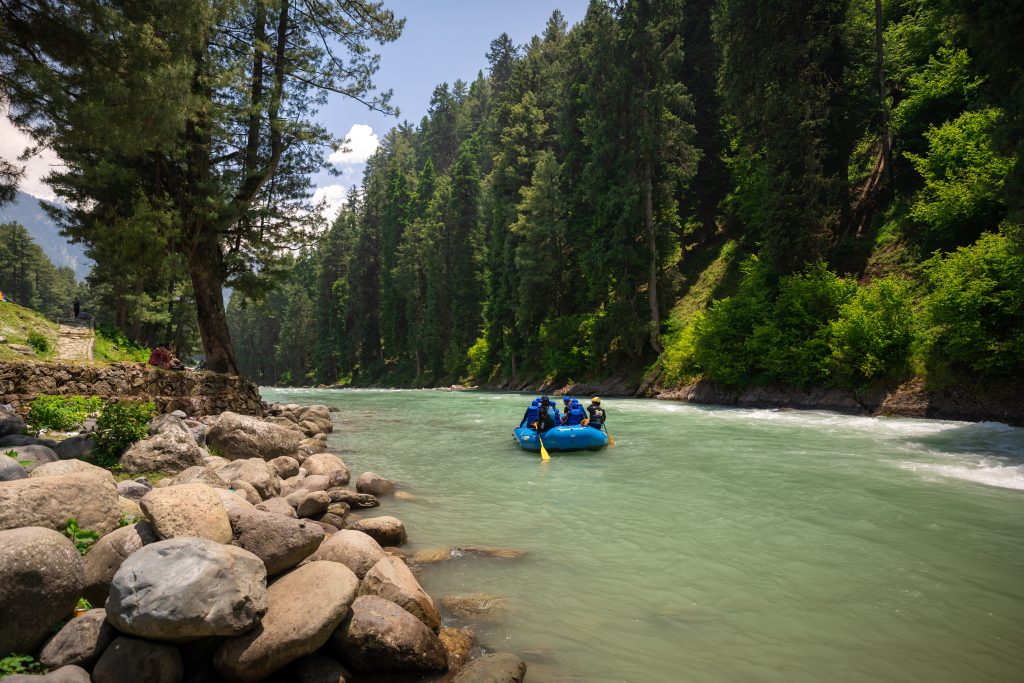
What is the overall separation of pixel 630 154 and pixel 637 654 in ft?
98.7

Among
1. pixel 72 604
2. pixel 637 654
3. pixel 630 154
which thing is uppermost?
pixel 630 154

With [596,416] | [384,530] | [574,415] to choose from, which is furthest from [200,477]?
[596,416]

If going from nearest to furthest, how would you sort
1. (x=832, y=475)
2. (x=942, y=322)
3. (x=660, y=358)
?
(x=832, y=475), (x=942, y=322), (x=660, y=358)

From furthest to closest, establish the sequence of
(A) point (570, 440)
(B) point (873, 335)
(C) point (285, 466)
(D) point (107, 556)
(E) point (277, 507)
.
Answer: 1. (B) point (873, 335)
2. (A) point (570, 440)
3. (C) point (285, 466)
4. (E) point (277, 507)
5. (D) point (107, 556)

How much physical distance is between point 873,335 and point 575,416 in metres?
10.4

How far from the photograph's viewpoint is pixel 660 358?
29281mm

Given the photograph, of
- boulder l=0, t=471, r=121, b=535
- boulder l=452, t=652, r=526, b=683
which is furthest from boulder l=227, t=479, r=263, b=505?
boulder l=452, t=652, r=526, b=683

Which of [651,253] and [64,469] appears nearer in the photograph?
[64,469]

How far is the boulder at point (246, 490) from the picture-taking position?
685 centimetres

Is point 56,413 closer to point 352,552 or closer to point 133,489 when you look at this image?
point 133,489

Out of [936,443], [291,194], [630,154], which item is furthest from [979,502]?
[630,154]

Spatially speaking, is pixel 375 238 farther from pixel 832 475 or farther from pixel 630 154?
pixel 832 475

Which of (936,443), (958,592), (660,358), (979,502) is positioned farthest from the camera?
(660,358)

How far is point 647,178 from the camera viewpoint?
30797mm
